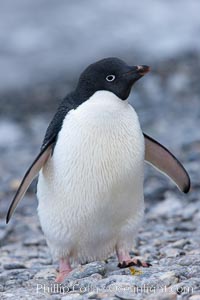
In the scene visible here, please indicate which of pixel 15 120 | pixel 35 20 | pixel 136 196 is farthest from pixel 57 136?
pixel 35 20

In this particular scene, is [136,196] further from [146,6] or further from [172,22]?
[146,6]

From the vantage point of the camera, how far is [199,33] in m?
16.8

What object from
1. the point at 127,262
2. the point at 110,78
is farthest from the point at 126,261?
the point at 110,78

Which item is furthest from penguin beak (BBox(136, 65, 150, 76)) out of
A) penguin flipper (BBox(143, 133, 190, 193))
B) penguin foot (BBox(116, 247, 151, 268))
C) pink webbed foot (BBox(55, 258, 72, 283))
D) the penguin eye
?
pink webbed foot (BBox(55, 258, 72, 283))

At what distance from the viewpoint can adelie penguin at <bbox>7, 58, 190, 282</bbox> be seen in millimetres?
4500

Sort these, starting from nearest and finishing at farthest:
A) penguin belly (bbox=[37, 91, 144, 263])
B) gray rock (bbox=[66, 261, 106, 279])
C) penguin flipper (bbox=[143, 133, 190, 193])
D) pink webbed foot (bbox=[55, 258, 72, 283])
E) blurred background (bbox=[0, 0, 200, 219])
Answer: gray rock (bbox=[66, 261, 106, 279])
penguin belly (bbox=[37, 91, 144, 263])
pink webbed foot (bbox=[55, 258, 72, 283])
penguin flipper (bbox=[143, 133, 190, 193])
blurred background (bbox=[0, 0, 200, 219])

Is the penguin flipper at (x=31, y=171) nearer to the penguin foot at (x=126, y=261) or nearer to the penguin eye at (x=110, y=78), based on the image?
the penguin eye at (x=110, y=78)

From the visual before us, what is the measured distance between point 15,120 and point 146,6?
35.0ft

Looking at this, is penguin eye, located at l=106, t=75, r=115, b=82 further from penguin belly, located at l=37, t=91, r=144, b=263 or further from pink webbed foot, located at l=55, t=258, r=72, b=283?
pink webbed foot, located at l=55, t=258, r=72, b=283

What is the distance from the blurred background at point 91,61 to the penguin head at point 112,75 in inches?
101

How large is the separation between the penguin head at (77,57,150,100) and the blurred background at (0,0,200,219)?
2575 millimetres

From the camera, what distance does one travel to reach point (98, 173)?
14.7ft

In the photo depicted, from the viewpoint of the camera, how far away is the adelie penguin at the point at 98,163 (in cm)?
450

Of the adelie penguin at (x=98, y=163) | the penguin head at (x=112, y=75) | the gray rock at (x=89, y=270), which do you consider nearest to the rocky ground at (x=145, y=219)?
the gray rock at (x=89, y=270)
